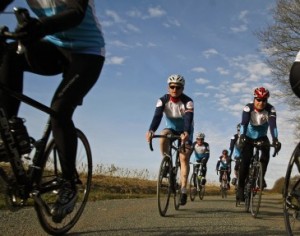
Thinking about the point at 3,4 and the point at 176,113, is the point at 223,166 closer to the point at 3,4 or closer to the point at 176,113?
the point at 176,113

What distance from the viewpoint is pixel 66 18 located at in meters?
3.18

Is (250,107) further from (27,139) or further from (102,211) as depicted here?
(27,139)

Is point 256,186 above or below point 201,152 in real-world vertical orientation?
below

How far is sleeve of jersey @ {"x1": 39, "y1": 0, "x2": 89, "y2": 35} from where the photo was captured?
311 cm

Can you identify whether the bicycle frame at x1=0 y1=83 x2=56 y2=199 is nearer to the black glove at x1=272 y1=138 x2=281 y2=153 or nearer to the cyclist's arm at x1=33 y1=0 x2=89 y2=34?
the cyclist's arm at x1=33 y1=0 x2=89 y2=34

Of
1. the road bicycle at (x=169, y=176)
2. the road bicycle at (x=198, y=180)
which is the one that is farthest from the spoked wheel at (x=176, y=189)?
the road bicycle at (x=198, y=180)

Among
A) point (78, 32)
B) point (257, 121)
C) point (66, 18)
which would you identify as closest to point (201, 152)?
point (257, 121)

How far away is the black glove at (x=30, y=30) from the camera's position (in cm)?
301

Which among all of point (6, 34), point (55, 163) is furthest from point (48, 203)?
point (6, 34)

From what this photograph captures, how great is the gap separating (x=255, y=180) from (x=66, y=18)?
6.18 meters

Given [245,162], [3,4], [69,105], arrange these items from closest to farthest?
[3,4]
[69,105]
[245,162]

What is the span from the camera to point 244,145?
873 cm

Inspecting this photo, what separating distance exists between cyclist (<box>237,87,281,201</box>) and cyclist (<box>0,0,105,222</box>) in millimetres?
5298

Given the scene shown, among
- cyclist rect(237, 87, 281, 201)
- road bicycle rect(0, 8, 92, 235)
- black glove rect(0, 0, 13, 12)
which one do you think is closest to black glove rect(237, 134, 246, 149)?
cyclist rect(237, 87, 281, 201)
